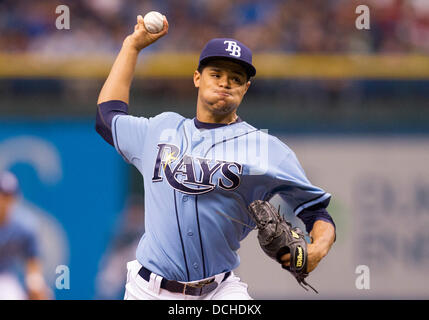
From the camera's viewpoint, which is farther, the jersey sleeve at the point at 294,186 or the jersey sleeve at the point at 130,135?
the jersey sleeve at the point at 130,135


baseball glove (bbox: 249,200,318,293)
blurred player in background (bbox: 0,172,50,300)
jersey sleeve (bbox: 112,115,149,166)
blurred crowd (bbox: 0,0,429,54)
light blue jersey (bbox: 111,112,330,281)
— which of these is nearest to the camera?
baseball glove (bbox: 249,200,318,293)

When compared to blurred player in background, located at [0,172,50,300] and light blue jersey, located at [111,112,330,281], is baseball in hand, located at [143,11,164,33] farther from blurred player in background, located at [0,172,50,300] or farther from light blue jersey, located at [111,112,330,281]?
blurred player in background, located at [0,172,50,300]

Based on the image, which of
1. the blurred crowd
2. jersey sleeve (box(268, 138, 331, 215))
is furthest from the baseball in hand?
the blurred crowd

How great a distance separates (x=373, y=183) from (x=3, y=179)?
3.84m

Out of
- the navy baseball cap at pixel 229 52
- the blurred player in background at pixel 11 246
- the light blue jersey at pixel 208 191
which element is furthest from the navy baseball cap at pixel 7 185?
the navy baseball cap at pixel 229 52

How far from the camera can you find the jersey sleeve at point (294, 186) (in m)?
3.68

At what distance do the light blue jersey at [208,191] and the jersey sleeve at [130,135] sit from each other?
0.08 m

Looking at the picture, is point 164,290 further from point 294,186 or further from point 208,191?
point 294,186

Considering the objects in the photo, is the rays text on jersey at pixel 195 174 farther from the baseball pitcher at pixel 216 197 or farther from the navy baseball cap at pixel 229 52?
the navy baseball cap at pixel 229 52

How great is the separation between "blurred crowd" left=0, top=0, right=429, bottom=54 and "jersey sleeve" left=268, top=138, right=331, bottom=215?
5.04m

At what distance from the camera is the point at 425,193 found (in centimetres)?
826

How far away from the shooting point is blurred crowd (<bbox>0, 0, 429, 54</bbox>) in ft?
28.5

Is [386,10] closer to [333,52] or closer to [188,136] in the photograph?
[333,52]

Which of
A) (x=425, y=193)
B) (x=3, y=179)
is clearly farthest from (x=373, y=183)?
(x=3, y=179)
